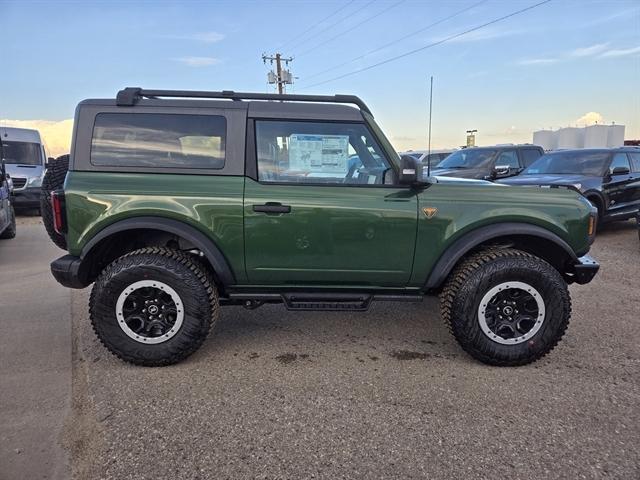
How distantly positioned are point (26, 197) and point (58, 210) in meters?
11.1

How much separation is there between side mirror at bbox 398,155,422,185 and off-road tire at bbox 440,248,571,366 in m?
0.79

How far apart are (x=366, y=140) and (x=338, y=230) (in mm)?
741

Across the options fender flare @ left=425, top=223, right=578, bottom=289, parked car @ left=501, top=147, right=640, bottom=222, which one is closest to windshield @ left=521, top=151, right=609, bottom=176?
parked car @ left=501, top=147, right=640, bottom=222

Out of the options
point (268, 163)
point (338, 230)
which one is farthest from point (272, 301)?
point (268, 163)

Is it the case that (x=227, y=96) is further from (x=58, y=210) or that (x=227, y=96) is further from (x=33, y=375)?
(x=33, y=375)

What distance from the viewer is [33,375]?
320cm

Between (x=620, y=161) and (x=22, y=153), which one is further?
(x=22, y=153)

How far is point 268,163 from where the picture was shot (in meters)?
3.33

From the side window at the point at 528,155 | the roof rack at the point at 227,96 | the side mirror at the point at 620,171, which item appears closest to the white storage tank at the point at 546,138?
the side window at the point at 528,155

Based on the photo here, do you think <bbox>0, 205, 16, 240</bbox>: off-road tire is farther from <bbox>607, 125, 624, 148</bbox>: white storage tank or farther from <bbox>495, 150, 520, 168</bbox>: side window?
<bbox>607, 125, 624, 148</bbox>: white storage tank

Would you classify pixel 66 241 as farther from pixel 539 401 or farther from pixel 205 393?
pixel 539 401

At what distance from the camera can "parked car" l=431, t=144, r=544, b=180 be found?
10602mm

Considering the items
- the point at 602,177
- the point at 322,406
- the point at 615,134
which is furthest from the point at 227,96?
the point at 615,134

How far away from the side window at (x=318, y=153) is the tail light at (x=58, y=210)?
55.9 inches
